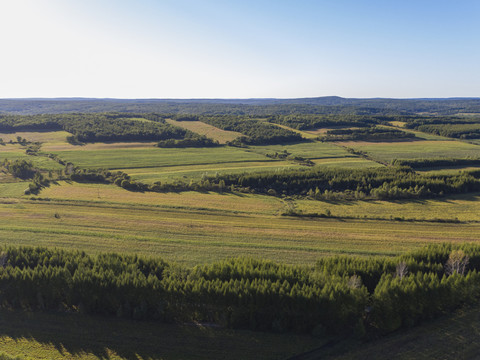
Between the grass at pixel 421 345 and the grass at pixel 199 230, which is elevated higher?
the grass at pixel 199 230

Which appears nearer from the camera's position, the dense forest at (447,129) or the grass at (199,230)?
the grass at (199,230)

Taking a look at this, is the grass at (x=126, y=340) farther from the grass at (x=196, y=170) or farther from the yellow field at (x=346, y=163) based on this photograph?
the yellow field at (x=346, y=163)

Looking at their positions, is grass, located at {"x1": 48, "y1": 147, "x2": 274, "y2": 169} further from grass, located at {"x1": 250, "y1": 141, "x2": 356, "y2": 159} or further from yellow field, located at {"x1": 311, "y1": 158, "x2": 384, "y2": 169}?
yellow field, located at {"x1": 311, "y1": 158, "x2": 384, "y2": 169}

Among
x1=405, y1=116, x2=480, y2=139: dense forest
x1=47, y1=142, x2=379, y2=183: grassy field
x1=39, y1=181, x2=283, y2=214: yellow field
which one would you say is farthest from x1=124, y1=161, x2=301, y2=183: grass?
Result: x1=405, y1=116, x2=480, y2=139: dense forest

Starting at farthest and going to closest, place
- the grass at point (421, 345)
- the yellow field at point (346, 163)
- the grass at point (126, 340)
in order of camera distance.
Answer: the yellow field at point (346, 163) < the grass at point (126, 340) < the grass at point (421, 345)

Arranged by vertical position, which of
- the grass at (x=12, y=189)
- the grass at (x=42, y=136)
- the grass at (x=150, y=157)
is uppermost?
Answer: the grass at (x=42, y=136)

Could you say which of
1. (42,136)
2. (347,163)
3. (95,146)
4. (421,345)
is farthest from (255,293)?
(42,136)

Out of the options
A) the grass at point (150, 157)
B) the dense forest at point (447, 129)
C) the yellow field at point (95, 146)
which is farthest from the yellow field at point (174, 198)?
the dense forest at point (447, 129)
